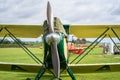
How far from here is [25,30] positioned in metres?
10.5

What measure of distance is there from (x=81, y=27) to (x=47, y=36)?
3387 mm

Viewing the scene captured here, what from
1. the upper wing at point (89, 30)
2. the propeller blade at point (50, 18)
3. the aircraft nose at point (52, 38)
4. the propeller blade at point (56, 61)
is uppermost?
the propeller blade at point (50, 18)

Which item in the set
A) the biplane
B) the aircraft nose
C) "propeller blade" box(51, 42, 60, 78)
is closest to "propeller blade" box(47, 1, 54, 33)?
the biplane

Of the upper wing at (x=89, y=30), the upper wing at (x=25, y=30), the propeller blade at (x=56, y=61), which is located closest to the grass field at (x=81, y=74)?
the upper wing at (x=89, y=30)

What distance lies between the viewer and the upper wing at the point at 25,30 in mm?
9880

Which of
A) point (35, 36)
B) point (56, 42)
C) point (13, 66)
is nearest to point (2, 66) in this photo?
point (13, 66)

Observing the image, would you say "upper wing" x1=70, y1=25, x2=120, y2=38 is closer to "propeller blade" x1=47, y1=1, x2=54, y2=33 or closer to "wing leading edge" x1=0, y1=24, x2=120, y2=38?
"wing leading edge" x1=0, y1=24, x2=120, y2=38

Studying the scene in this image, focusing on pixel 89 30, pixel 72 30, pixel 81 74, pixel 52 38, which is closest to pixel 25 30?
pixel 72 30

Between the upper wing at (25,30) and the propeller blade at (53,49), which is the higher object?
the propeller blade at (53,49)

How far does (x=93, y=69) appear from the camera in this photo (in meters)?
9.59

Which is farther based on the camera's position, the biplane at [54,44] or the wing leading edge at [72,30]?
the wing leading edge at [72,30]

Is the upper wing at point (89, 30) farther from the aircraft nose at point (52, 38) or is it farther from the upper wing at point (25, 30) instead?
the aircraft nose at point (52, 38)

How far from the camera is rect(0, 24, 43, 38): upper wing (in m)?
9.88

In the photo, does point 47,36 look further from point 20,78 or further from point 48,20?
point 20,78
